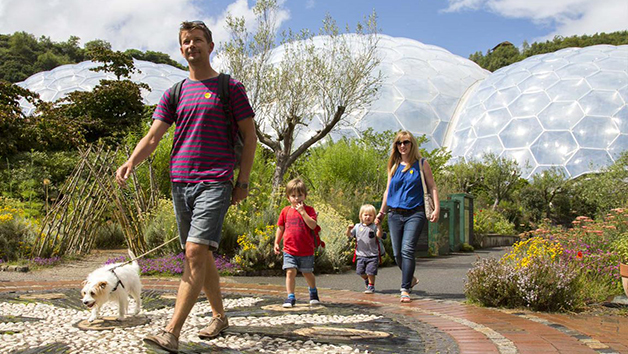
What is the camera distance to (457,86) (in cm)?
3675

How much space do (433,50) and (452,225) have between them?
28542mm

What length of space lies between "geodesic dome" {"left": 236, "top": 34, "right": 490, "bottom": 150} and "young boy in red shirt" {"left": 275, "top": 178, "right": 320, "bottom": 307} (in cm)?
2309

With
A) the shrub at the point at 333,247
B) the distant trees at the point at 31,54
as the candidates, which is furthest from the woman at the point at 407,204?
the distant trees at the point at 31,54

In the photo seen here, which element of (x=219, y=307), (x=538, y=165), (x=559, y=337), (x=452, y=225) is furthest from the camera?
(x=538, y=165)

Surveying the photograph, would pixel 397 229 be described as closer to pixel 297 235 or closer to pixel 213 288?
pixel 297 235

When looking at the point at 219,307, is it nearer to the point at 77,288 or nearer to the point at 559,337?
the point at 559,337

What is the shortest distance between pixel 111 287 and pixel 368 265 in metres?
3.34

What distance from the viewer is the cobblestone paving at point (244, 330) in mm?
3336

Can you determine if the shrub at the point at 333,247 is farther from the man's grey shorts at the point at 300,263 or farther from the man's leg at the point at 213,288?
the man's leg at the point at 213,288

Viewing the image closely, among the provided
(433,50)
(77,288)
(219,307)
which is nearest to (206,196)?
(219,307)

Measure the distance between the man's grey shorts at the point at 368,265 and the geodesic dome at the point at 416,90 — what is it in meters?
21.9

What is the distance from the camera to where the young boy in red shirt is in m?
5.23

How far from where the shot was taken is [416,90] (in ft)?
112

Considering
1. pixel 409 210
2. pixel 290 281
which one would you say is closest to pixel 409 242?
pixel 409 210
